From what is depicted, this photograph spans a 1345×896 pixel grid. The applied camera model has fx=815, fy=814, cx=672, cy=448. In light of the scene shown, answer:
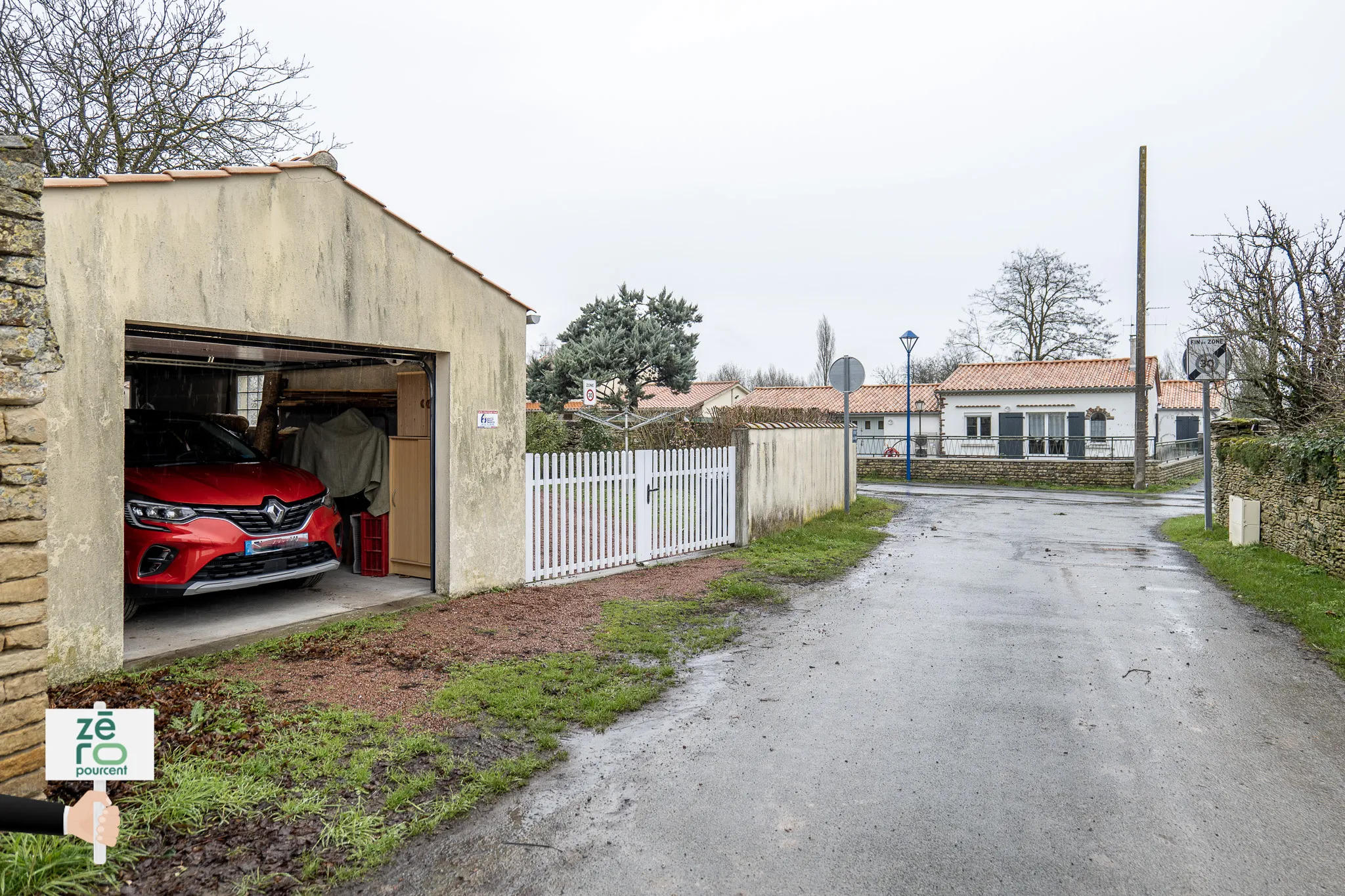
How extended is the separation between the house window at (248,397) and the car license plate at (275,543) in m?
6.26

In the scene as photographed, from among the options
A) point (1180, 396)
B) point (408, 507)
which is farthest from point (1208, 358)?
point (1180, 396)

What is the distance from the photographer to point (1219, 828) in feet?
11.9

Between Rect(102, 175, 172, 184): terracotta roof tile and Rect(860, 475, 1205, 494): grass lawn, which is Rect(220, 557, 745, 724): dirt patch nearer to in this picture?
Rect(102, 175, 172, 184): terracotta roof tile

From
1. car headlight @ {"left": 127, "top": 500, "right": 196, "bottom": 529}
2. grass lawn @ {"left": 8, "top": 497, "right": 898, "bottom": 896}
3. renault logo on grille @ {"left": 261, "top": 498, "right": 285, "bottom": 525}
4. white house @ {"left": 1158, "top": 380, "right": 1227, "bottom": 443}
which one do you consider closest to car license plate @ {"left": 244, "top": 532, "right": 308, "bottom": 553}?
renault logo on grille @ {"left": 261, "top": 498, "right": 285, "bottom": 525}

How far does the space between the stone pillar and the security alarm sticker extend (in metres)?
0.55

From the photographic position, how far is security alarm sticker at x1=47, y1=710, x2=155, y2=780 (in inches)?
114

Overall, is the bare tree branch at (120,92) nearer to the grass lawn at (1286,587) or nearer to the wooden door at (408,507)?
the wooden door at (408,507)

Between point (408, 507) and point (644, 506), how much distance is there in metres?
2.87

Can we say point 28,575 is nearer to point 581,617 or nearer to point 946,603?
point 581,617

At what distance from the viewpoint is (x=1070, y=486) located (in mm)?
26078

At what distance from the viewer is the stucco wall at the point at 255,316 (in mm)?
5246

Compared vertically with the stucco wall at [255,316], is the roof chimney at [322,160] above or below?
above

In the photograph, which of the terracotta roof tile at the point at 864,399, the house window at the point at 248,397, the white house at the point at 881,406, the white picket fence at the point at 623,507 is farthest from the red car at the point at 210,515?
the terracotta roof tile at the point at 864,399

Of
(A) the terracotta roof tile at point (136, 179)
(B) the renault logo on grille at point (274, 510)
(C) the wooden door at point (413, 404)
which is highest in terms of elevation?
(A) the terracotta roof tile at point (136, 179)
